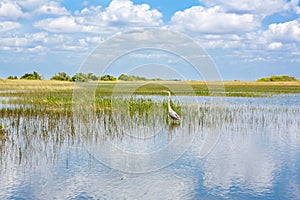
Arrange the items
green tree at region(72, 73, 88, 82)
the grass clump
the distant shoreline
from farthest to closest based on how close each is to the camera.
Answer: the grass clump < the distant shoreline < green tree at region(72, 73, 88, 82)

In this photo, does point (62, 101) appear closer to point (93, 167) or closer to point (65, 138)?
point (65, 138)

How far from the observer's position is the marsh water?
6426mm

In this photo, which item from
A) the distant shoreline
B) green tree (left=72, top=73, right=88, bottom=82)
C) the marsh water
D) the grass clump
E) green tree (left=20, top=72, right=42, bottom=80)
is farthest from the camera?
the grass clump

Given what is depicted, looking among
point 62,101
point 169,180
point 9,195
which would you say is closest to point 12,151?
point 9,195

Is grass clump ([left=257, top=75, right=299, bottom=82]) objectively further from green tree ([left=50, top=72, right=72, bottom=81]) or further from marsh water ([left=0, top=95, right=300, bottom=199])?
marsh water ([left=0, top=95, right=300, bottom=199])

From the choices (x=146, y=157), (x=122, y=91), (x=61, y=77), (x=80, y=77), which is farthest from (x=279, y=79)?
(x=146, y=157)

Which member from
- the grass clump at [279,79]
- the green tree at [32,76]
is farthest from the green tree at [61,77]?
the grass clump at [279,79]

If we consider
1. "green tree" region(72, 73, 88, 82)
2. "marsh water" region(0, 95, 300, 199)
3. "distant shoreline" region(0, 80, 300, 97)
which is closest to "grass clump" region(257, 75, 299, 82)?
"distant shoreline" region(0, 80, 300, 97)

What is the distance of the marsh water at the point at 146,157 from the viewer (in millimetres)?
6426

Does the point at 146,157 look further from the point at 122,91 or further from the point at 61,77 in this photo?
the point at 61,77

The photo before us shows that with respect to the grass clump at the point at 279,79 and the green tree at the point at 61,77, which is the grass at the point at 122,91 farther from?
the grass clump at the point at 279,79

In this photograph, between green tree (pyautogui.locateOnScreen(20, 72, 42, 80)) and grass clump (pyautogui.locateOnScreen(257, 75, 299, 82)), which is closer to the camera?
green tree (pyautogui.locateOnScreen(20, 72, 42, 80))

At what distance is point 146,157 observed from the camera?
28.3ft

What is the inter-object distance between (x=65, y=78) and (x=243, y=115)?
38958mm
